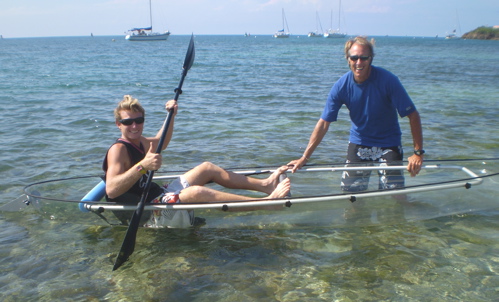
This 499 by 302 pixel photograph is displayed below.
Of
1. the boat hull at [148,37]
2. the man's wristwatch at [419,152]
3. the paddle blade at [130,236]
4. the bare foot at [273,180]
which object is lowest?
the paddle blade at [130,236]

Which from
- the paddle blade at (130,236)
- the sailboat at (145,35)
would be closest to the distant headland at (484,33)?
the sailboat at (145,35)

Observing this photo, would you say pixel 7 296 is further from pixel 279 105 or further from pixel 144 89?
pixel 144 89

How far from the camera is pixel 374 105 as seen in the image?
4703 millimetres

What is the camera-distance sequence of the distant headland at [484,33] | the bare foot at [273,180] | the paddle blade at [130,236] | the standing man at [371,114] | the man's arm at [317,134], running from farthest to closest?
the distant headland at [484,33], the bare foot at [273,180], the man's arm at [317,134], the standing man at [371,114], the paddle blade at [130,236]

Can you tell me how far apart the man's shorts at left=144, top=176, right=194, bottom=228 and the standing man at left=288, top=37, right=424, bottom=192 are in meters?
1.38

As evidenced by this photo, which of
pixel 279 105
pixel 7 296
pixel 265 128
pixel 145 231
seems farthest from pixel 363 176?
pixel 279 105

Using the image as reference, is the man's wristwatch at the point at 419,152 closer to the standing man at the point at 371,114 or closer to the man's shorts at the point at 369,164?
the standing man at the point at 371,114

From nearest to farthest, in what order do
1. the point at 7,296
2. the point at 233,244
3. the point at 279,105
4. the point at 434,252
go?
the point at 7,296 → the point at 434,252 → the point at 233,244 → the point at 279,105

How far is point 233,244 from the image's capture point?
4812mm

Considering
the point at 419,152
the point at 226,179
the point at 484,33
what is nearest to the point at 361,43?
the point at 419,152

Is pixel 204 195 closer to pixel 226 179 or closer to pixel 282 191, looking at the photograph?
pixel 226 179

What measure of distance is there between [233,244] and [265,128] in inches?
257

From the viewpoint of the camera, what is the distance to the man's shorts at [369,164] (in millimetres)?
4988

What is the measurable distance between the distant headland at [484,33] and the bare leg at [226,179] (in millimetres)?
140553
